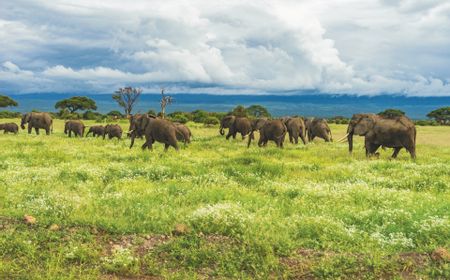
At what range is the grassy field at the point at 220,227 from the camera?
25.6 feet

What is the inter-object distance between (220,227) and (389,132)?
51.2 ft

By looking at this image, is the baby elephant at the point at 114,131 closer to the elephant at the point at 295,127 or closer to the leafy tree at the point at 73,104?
the elephant at the point at 295,127

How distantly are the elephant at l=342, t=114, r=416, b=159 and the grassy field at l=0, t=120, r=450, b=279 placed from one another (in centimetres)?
696

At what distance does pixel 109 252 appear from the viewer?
851 cm

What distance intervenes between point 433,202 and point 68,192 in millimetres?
9990

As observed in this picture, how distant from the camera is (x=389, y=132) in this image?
2228 cm

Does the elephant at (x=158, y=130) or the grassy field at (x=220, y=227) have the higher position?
the elephant at (x=158, y=130)

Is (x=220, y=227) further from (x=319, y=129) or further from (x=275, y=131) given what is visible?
(x=319, y=129)

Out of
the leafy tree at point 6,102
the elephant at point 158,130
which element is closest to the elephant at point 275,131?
the elephant at point 158,130

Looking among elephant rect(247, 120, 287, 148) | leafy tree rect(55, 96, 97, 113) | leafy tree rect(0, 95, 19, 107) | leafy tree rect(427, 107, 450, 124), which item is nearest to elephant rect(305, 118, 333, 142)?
elephant rect(247, 120, 287, 148)

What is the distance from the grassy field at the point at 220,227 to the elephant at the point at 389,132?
696cm

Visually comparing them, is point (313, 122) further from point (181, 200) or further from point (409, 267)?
point (409, 267)

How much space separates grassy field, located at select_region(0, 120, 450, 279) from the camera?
25.6 feet

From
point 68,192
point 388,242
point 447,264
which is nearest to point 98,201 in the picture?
point 68,192
